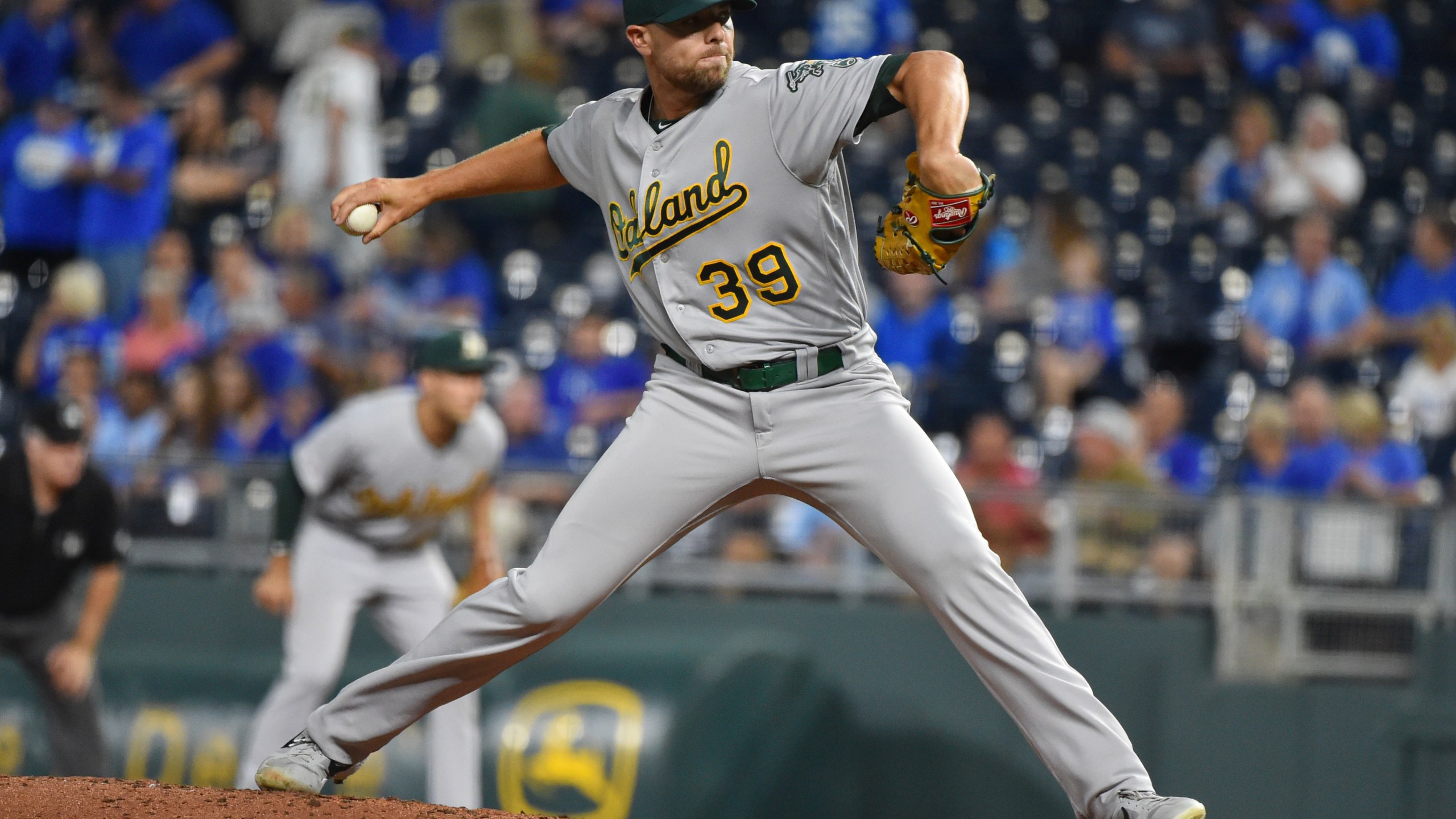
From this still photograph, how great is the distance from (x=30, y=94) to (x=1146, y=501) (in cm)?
727

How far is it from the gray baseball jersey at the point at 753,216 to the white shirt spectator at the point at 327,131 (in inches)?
211

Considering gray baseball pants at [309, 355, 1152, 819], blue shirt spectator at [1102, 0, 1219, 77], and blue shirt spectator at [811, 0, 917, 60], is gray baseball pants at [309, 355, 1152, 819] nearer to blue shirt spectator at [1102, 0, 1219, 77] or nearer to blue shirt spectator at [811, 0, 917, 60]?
blue shirt spectator at [811, 0, 917, 60]

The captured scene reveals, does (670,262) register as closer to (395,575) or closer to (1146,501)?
(395,575)

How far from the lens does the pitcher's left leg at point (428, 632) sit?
4.99 meters

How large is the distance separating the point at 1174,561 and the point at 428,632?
2.72 m

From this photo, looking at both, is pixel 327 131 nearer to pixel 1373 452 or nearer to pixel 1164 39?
pixel 1164 39

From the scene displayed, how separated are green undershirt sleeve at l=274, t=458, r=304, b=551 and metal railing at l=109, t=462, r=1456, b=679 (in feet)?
3.92

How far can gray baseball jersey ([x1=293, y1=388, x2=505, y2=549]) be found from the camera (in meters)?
5.11

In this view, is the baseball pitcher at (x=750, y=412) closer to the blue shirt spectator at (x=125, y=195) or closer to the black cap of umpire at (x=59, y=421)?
the black cap of umpire at (x=59, y=421)

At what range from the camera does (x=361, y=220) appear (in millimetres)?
3053

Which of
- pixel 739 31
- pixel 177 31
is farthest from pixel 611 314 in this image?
pixel 177 31

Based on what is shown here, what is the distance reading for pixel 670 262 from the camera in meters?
2.96

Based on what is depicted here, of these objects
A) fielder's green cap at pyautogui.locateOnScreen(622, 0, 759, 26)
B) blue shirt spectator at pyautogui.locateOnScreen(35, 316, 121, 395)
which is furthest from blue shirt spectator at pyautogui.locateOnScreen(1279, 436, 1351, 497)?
blue shirt spectator at pyautogui.locateOnScreen(35, 316, 121, 395)

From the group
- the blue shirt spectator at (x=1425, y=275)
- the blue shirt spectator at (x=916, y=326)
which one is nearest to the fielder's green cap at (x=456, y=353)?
the blue shirt spectator at (x=916, y=326)
